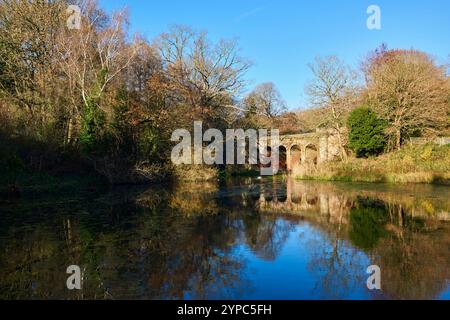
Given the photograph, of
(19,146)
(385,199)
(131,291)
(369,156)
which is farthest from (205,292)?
(369,156)

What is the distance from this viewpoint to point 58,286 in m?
5.46

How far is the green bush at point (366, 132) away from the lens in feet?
80.5

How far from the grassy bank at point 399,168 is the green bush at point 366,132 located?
1.25 m

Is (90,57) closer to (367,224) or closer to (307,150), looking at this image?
(367,224)

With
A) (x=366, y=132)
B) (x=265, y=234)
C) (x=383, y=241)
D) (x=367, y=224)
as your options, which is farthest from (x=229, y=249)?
(x=366, y=132)

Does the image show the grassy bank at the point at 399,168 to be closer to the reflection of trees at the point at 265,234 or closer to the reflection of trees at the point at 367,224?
the reflection of trees at the point at 367,224

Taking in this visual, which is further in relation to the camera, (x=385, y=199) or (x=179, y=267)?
(x=385, y=199)

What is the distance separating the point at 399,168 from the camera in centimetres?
2047

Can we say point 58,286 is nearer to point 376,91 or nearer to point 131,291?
point 131,291

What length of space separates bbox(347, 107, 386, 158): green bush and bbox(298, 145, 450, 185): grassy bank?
1248 millimetres

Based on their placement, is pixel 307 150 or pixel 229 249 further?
pixel 307 150

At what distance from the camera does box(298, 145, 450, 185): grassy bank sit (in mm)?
19078

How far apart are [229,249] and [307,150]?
3203 cm
